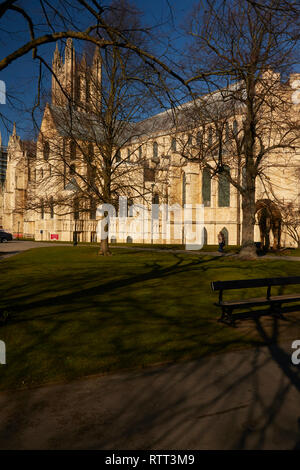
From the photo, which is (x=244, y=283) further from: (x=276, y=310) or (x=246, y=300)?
(x=276, y=310)

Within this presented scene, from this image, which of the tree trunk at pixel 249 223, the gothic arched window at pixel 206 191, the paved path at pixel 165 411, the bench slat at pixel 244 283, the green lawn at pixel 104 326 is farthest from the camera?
the gothic arched window at pixel 206 191

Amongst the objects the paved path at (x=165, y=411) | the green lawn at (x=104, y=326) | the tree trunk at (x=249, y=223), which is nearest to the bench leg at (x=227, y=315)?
the green lawn at (x=104, y=326)

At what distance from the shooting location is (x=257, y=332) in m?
6.49

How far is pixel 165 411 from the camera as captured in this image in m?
3.56

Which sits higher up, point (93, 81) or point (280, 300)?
point (93, 81)

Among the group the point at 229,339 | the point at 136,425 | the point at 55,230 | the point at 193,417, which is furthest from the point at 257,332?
the point at 55,230

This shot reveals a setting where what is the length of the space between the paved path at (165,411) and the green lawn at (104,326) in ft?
1.55

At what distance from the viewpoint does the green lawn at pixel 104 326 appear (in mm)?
4855

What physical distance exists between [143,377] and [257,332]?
9.83 feet

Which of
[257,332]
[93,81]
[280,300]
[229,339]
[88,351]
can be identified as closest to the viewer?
[88,351]

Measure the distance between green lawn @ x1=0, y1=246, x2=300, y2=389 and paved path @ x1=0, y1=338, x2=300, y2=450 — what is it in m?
0.47

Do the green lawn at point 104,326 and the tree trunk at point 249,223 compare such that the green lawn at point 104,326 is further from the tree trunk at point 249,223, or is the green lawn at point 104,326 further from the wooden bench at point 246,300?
the tree trunk at point 249,223

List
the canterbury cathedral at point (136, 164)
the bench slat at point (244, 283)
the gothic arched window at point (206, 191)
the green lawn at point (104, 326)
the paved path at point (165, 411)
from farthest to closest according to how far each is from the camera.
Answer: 1. the gothic arched window at point (206, 191)
2. the canterbury cathedral at point (136, 164)
3. the bench slat at point (244, 283)
4. the green lawn at point (104, 326)
5. the paved path at point (165, 411)
